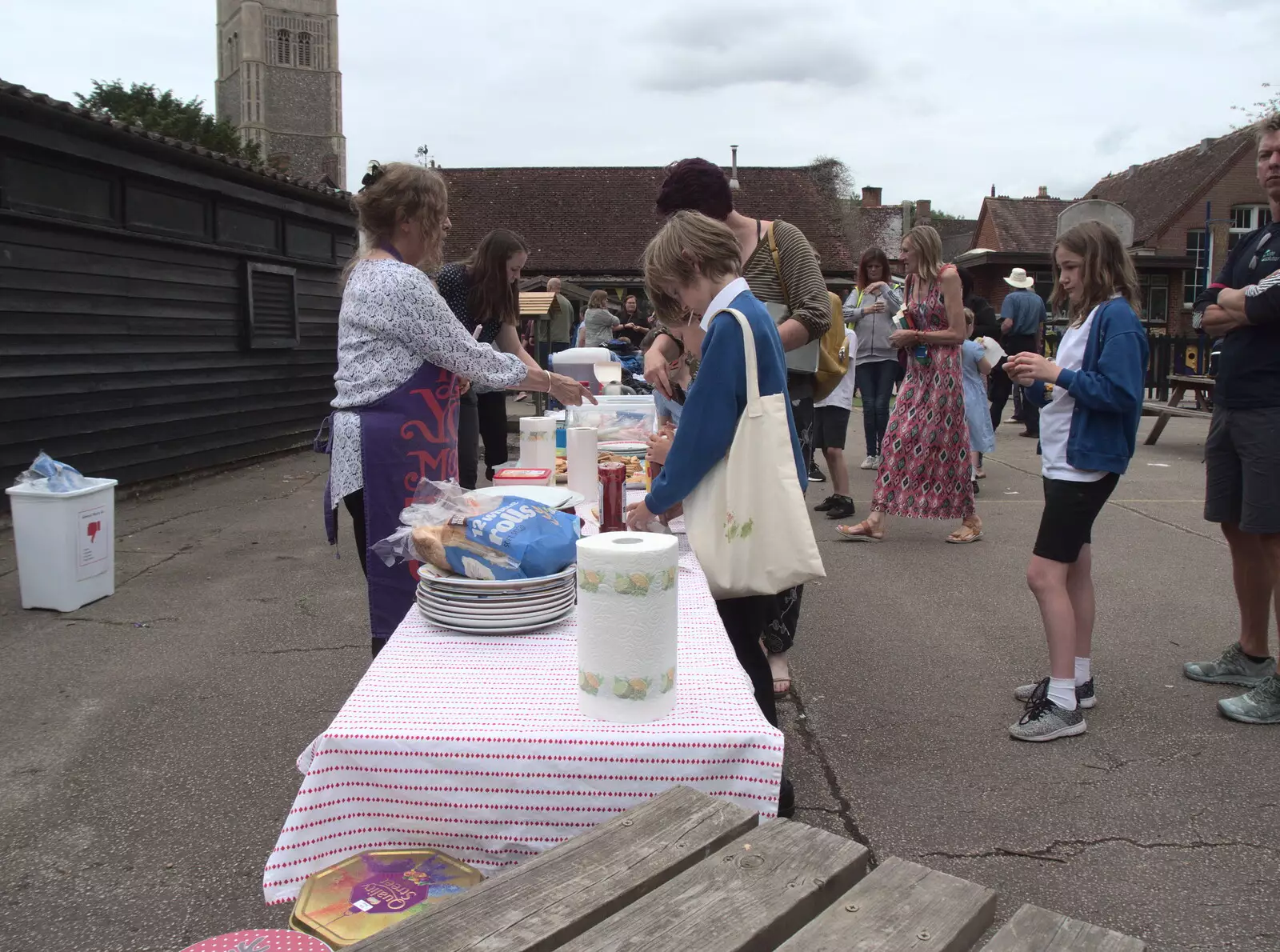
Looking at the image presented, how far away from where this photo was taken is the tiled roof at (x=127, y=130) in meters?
7.21

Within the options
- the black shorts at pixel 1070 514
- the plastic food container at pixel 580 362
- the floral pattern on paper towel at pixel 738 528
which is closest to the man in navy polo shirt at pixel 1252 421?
the black shorts at pixel 1070 514

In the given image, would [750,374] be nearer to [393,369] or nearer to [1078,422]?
[393,369]

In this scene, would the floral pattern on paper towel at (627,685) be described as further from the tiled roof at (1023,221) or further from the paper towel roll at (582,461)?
the tiled roof at (1023,221)

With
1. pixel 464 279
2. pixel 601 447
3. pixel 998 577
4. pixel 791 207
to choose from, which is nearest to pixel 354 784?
pixel 601 447

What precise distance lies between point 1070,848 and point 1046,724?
2.57 feet

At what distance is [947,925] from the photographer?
1.22 metres

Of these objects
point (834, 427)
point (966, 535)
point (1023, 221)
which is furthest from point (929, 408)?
point (1023, 221)

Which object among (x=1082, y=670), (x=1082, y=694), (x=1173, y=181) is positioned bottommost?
(x=1082, y=694)

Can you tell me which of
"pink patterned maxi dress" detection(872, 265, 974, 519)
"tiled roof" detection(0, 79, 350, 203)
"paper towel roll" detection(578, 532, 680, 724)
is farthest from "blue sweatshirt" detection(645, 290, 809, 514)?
"tiled roof" detection(0, 79, 350, 203)

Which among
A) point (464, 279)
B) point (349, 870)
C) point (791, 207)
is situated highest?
point (791, 207)

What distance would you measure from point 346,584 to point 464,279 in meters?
2.06

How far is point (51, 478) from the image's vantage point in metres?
5.17

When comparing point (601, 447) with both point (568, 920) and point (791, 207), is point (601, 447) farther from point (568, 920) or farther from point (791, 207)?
point (791, 207)

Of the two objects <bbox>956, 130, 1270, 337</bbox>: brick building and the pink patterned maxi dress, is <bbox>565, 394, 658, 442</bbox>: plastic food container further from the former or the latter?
<bbox>956, 130, 1270, 337</bbox>: brick building
